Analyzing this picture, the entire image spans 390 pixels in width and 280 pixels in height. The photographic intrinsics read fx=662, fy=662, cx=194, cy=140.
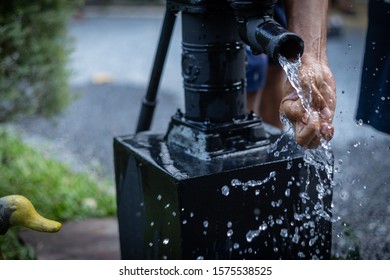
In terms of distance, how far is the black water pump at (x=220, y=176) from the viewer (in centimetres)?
191

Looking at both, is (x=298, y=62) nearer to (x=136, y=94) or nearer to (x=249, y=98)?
(x=249, y=98)

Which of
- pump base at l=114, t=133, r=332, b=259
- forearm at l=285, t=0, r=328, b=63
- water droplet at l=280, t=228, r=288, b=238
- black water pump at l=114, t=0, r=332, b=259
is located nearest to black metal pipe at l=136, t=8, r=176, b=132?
black water pump at l=114, t=0, r=332, b=259

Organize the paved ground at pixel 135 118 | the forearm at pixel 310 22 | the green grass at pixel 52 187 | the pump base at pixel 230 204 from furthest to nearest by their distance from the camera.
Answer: the green grass at pixel 52 187 < the paved ground at pixel 135 118 < the pump base at pixel 230 204 < the forearm at pixel 310 22

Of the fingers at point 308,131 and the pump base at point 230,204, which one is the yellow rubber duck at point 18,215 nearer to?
the pump base at point 230,204

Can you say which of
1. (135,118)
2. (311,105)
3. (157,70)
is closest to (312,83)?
(311,105)

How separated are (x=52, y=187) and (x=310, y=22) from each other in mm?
2138

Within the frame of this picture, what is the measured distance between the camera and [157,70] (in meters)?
2.38

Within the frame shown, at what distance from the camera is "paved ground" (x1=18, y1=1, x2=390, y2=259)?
9.73 feet

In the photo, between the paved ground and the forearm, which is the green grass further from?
the forearm

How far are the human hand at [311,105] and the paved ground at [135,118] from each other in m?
0.56

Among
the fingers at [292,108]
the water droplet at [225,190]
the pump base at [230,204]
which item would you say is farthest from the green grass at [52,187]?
the fingers at [292,108]

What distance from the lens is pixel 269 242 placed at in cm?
202

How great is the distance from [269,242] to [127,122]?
3240mm

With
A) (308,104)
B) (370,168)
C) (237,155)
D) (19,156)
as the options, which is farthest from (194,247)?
(19,156)
